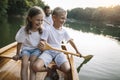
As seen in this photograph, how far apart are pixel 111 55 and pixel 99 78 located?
225 inches

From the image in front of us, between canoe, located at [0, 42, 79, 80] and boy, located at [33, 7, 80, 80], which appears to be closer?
boy, located at [33, 7, 80, 80]

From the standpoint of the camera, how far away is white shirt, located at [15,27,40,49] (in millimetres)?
4375

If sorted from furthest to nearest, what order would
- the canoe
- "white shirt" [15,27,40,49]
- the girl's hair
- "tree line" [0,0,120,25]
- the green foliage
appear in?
the green foliage
"tree line" [0,0,120,25]
the canoe
"white shirt" [15,27,40,49]
the girl's hair

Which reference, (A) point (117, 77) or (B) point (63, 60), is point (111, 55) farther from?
(B) point (63, 60)

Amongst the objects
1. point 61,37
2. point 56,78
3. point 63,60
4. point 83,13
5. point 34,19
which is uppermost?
point 34,19

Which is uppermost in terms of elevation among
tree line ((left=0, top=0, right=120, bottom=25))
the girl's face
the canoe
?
the girl's face

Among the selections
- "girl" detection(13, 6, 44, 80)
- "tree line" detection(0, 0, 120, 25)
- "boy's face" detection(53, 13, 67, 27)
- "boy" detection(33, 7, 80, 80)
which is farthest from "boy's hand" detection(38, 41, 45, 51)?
"tree line" detection(0, 0, 120, 25)

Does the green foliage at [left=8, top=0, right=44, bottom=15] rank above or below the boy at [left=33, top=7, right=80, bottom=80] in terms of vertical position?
below

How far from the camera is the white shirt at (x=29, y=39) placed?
14.4 ft

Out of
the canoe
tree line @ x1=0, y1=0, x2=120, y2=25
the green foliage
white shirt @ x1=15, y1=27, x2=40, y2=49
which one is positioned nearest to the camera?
white shirt @ x1=15, y1=27, x2=40, y2=49

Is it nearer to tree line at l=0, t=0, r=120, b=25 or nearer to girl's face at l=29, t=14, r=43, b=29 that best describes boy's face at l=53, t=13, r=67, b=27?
girl's face at l=29, t=14, r=43, b=29

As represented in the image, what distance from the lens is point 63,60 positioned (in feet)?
14.3

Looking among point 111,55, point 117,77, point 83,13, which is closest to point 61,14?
point 117,77

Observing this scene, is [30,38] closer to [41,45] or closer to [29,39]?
[29,39]
